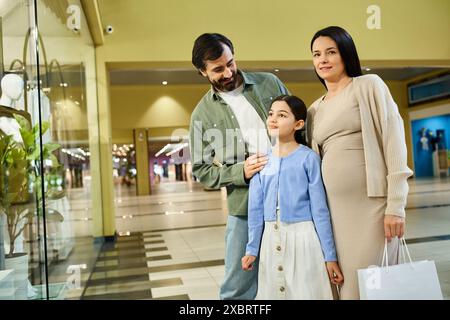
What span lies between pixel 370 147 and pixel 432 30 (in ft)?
1.56

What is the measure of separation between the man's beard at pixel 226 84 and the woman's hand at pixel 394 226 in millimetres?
526

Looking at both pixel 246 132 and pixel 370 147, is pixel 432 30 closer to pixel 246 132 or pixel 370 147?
pixel 370 147

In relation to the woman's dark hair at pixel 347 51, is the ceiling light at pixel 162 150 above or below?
below

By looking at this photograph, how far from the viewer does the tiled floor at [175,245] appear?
1.30 metres

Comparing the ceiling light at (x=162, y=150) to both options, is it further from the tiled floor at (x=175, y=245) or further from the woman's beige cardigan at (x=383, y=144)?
the woman's beige cardigan at (x=383, y=144)

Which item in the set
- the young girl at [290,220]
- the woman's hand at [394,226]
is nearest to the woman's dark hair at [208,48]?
the young girl at [290,220]

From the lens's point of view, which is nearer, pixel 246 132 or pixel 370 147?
pixel 370 147

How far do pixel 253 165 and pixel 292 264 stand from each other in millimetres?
294

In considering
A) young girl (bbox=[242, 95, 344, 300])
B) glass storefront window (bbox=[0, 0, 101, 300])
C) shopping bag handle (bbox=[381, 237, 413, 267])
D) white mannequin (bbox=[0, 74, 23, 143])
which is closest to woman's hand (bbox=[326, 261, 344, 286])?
young girl (bbox=[242, 95, 344, 300])

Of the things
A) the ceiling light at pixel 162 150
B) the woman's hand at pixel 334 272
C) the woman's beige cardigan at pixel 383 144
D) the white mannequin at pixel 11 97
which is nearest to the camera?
the woman's beige cardigan at pixel 383 144

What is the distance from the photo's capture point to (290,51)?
50.3 inches

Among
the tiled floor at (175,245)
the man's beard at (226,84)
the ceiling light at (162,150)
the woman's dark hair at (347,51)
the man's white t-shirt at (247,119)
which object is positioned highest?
the woman's dark hair at (347,51)

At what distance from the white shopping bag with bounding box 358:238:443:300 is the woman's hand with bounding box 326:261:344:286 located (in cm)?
6

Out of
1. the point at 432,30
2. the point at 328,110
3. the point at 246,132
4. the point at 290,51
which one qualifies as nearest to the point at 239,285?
the point at 246,132
